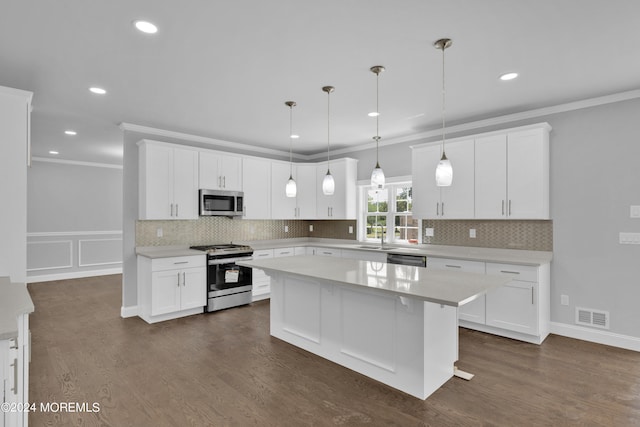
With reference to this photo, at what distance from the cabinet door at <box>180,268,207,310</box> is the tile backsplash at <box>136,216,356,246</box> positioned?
695 mm

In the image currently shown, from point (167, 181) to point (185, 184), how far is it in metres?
0.25


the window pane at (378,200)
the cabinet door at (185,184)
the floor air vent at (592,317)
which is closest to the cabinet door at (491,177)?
the floor air vent at (592,317)

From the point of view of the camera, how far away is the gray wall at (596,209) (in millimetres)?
3439

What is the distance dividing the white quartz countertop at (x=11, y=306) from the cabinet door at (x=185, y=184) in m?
2.26

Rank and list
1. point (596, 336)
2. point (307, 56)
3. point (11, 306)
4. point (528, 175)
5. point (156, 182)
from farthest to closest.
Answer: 1. point (156, 182)
2. point (528, 175)
3. point (596, 336)
4. point (307, 56)
5. point (11, 306)

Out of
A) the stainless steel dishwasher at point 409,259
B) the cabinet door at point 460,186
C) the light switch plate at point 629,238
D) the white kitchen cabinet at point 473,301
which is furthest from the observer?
the stainless steel dishwasher at point 409,259

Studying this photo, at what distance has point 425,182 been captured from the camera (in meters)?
4.62

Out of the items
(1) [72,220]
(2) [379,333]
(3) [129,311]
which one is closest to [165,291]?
(3) [129,311]

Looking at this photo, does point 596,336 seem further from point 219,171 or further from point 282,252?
point 219,171

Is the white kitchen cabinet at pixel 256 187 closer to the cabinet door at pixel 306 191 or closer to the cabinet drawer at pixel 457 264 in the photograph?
the cabinet door at pixel 306 191

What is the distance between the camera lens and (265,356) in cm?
327

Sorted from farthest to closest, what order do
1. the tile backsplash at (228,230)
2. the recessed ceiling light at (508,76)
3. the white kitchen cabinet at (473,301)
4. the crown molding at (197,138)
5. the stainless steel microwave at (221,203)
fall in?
the stainless steel microwave at (221,203)
the tile backsplash at (228,230)
the crown molding at (197,138)
the white kitchen cabinet at (473,301)
the recessed ceiling light at (508,76)

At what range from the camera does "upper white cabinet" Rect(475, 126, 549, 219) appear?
3740mm

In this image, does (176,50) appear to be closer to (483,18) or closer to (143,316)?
(483,18)
